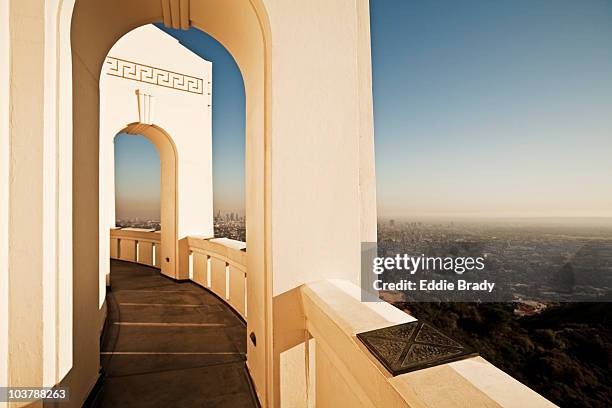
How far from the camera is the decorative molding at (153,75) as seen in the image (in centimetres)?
747

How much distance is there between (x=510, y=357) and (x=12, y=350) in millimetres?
7742

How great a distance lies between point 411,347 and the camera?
50.9 inches

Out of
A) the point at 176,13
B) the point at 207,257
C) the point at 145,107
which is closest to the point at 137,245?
the point at 207,257

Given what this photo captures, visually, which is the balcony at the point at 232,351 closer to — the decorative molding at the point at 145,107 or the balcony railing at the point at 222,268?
the balcony railing at the point at 222,268

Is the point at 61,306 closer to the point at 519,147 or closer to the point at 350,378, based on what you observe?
the point at 350,378

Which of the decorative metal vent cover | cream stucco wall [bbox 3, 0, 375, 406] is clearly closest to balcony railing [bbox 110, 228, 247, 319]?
cream stucco wall [bbox 3, 0, 375, 406]

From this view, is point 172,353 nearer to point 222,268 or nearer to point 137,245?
point 222,268

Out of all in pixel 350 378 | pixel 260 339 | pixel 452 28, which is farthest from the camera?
pixel 452 28

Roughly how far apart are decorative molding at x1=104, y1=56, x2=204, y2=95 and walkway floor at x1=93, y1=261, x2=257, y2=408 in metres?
5.23

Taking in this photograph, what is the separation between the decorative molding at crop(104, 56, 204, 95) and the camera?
747 centimetres

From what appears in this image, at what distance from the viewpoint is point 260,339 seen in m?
2.88

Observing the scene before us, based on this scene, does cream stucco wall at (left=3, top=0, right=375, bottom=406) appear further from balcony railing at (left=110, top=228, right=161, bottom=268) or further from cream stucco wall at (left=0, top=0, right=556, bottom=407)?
balcony railing at (left=110, top=228, right=161, bottom=268)

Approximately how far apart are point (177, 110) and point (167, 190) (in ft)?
7.11

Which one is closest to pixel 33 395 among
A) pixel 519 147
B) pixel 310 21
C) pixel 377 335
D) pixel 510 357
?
pixel 377 335
